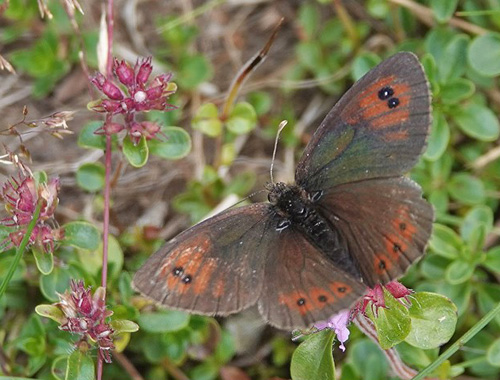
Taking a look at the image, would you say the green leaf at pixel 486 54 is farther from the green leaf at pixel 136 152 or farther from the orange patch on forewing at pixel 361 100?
the green leaf at pixel 136 152

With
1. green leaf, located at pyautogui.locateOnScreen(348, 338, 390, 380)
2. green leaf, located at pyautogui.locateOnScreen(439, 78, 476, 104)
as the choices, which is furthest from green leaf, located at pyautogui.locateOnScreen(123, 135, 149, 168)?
green leaf, located at pyautogui.locateOnScreen(439, 78, 476, 104)

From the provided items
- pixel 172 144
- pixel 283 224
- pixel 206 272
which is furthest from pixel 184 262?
pixel 172 144

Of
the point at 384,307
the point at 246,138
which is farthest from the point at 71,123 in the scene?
the point at 384,307

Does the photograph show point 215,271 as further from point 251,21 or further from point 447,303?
point 251,21

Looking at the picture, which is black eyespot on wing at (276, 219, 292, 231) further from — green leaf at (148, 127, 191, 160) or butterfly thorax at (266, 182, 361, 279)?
green leaf at (148, 127, 191, 160)

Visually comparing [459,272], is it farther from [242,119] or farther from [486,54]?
[242,119]
